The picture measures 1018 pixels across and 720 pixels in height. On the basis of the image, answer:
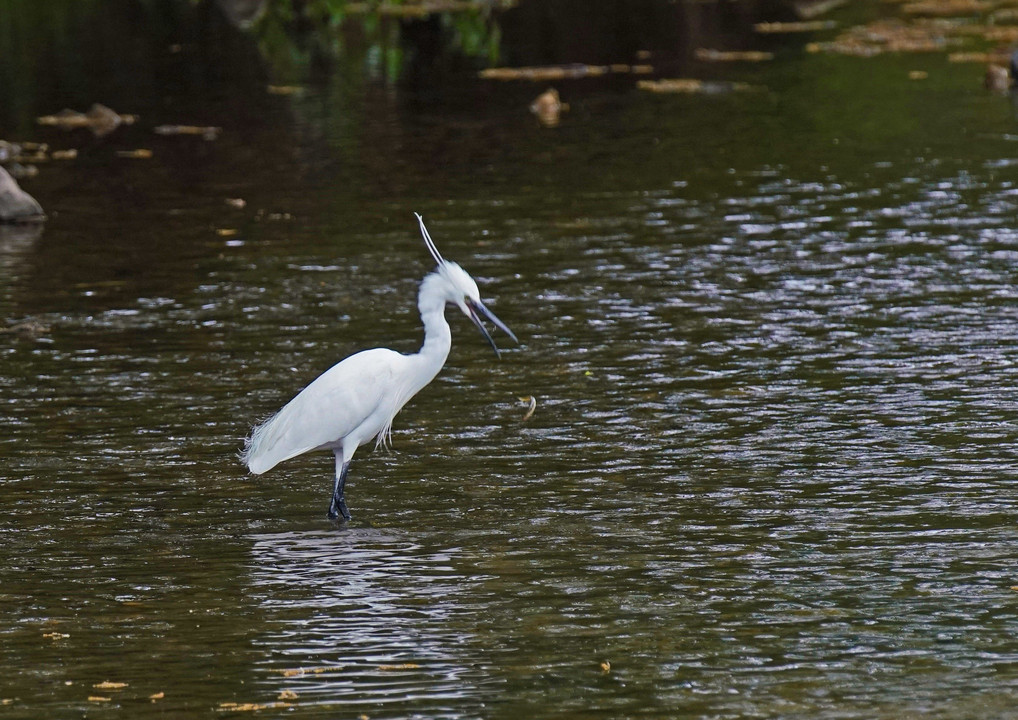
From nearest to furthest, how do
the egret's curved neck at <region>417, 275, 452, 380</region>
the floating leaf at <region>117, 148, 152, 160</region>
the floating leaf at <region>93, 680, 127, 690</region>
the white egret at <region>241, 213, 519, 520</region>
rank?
the floating leaf at <region>93, 680, 127, 690</region> → the egret's curved neck at <region>417, 275, 452, 380</region> → the white egret at <region>241, 213, 519, 520</region> → the floating leaf at <region>117, 148, 152, 160</region>

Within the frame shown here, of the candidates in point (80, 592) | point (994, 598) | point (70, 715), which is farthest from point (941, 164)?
point (70, 715)

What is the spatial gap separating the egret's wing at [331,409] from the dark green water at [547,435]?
347mm

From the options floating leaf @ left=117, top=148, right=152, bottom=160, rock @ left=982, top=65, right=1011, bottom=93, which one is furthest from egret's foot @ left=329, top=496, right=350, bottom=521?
rock @ left=982, top=65, right=1011, bottom=93

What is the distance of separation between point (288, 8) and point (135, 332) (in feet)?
91.3

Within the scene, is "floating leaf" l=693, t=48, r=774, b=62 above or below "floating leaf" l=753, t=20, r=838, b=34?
below

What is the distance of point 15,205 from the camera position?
16.8 meters

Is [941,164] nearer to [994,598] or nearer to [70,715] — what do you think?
[994,598]

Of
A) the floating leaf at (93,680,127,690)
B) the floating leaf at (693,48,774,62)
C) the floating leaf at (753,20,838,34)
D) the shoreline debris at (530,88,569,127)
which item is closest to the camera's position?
the floating leaf at (93,680,127,690)

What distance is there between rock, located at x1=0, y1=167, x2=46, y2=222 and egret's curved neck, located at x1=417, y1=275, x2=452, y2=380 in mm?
9640

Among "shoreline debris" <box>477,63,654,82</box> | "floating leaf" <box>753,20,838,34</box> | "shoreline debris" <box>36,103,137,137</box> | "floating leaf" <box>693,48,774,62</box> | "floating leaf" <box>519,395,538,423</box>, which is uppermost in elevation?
"floating leaf" <box>753,20,838,34</box>

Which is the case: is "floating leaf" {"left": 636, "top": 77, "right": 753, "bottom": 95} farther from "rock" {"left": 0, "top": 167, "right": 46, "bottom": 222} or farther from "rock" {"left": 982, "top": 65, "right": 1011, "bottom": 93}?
"rock" {"left": 0, "top": 167, "right": 46, "bottom": 222}

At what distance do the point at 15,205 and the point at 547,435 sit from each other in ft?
30.3

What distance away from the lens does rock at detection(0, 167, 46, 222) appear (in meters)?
16.8

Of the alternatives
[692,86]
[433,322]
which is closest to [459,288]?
[433,322]
